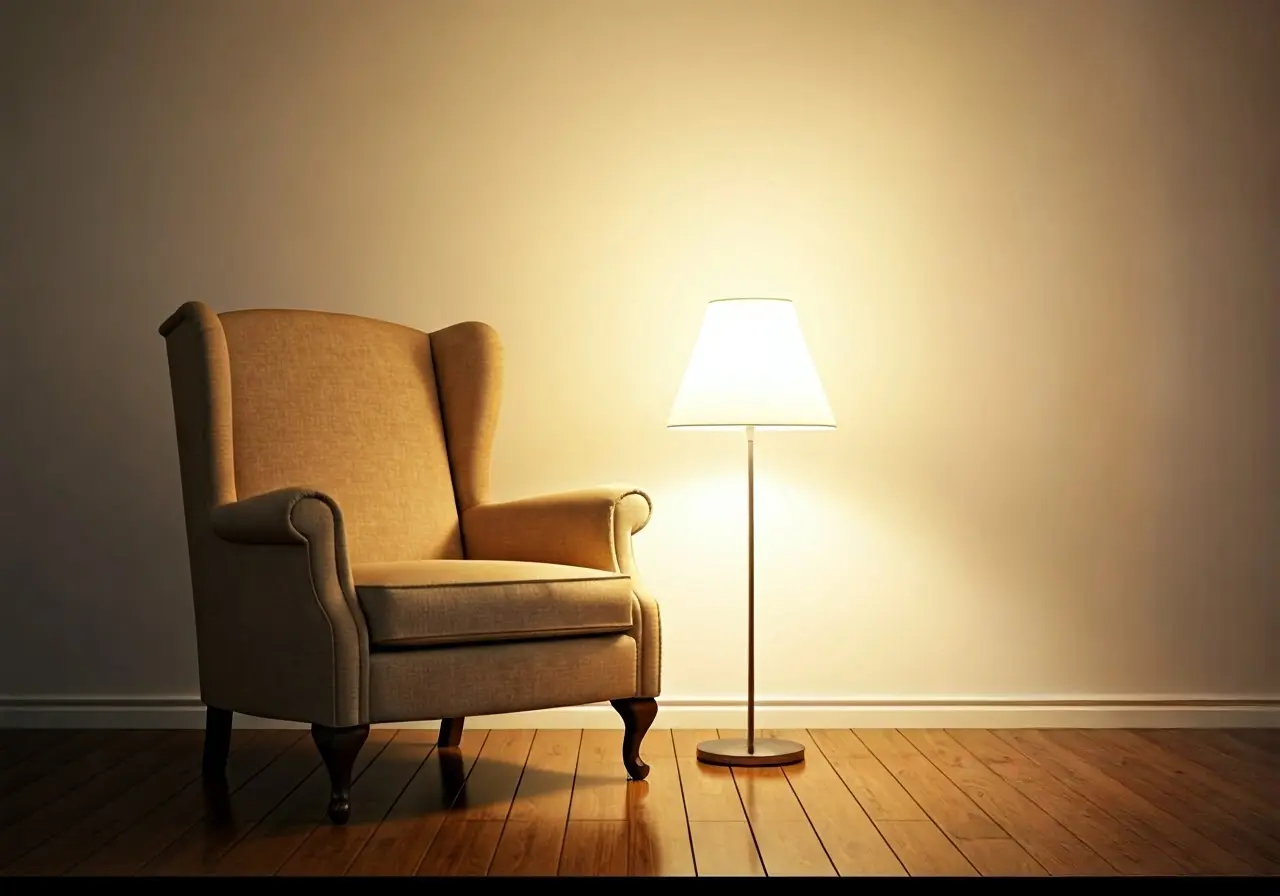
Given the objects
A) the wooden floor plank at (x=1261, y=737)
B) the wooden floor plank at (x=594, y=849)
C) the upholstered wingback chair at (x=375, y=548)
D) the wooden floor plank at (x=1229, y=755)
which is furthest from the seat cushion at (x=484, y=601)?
the wooden floor plank at (x=1261, y=737)

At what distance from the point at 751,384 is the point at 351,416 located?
0.97 metres

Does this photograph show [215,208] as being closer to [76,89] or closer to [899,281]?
[76,89]

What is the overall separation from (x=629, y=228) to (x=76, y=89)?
1.60 metres

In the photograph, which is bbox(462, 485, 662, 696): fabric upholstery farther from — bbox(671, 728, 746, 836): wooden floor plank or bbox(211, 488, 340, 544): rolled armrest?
bbox(211, 488, 340, 544): rolled armrest

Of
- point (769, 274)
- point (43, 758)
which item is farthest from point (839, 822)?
point (43, 758)

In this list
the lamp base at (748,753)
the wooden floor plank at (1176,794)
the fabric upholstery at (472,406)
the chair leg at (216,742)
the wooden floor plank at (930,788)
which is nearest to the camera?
the wooden floor plank at (1176,794)

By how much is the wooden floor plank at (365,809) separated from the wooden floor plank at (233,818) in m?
0.14

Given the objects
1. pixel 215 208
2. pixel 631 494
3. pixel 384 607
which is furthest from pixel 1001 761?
pixel 215 208

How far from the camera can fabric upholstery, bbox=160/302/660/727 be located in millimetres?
2580

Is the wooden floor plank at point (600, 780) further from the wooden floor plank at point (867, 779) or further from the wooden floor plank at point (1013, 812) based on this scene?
the wooden floor plank at point (1013, 812)

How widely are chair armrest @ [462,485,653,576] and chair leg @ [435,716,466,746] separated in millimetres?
452

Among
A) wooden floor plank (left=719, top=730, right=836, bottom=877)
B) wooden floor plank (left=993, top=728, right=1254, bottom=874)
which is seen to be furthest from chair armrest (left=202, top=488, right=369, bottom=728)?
wooden floor plank (left=993, top=728, right=1254, bottom=874)

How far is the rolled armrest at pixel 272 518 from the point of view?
8.33 ft

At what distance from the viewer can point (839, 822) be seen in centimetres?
255
